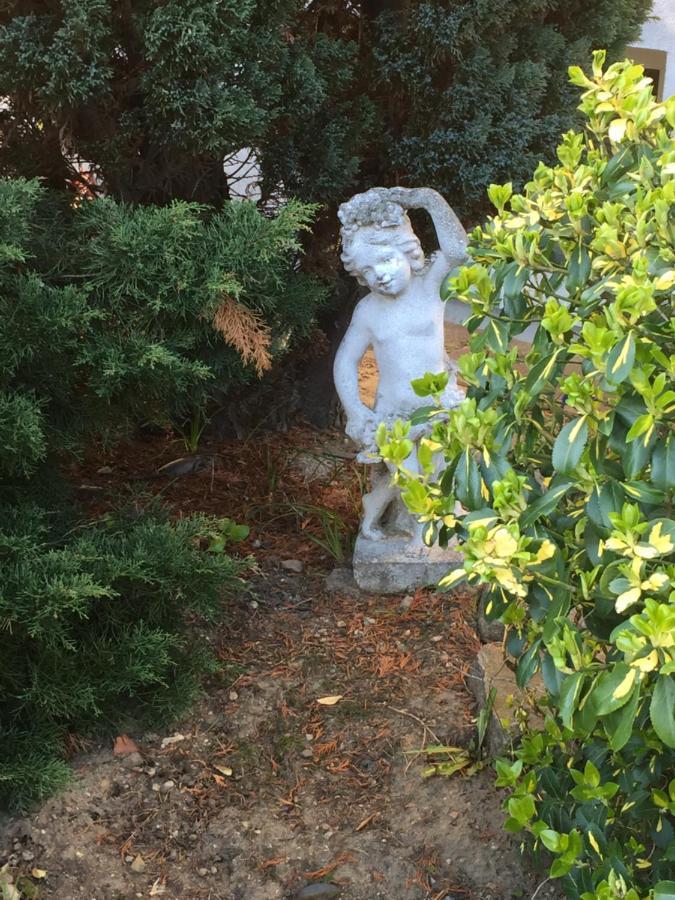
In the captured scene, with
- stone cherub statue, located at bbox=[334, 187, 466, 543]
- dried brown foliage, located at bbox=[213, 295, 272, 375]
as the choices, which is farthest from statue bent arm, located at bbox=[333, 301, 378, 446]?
dried brown foliage, located at bbox=[213, 295, 272, 375]

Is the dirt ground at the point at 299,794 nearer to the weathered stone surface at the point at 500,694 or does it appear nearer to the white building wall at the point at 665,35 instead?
the weathered stone surface at the point at 500,694

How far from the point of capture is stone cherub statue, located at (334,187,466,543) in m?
3.25

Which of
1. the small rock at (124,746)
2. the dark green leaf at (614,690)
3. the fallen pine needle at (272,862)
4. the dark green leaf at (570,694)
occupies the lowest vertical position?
the fallen pine needle at (272,862)

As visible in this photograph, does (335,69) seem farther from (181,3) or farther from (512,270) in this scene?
(512,270)

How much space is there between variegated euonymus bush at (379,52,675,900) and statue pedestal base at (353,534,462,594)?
49.6 inches

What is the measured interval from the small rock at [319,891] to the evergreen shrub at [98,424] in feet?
2.28

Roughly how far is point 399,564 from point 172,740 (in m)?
1.06

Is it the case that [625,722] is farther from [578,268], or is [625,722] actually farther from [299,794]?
[299,794]

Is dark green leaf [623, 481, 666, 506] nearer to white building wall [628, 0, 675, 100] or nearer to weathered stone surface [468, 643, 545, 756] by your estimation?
weathered stone surface [468, 643, 545, 756]

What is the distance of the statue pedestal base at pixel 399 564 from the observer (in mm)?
3547

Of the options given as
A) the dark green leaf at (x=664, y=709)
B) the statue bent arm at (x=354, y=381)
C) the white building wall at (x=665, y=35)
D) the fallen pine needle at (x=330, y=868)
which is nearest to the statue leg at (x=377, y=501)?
the statue bent arm at (x=354, y=381)

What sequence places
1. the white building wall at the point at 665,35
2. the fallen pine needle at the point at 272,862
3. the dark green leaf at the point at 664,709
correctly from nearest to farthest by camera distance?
the dark green leaf at the point at 664,709
the fallen pine needle at the point at 272,862
the white building wall at the point at 665,35

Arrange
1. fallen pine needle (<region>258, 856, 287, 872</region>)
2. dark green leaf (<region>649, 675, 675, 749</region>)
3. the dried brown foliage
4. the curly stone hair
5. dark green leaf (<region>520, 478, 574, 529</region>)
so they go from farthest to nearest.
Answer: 1. the curly stone hair
2. the dried brown foliage
3. fallen pine needle (<region>258, 856, 287, 872</region>)
4. dark green leaf (<region>520, 478, 574, 529</region>)
5. dark green leaf (<region>649, 675, 675, 749</region>)

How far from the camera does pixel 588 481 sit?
163 centimetres
